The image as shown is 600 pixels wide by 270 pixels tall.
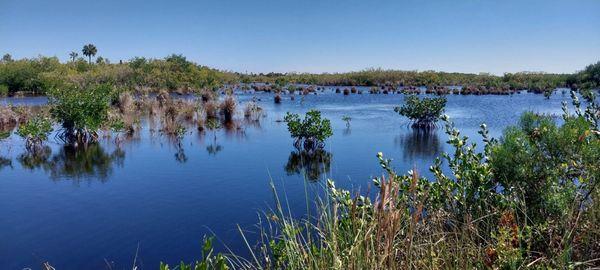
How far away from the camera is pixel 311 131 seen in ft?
55.1

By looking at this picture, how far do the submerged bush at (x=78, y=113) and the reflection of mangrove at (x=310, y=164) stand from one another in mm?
8294

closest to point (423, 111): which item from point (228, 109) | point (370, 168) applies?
point (370, 168)

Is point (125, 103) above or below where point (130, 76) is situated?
below

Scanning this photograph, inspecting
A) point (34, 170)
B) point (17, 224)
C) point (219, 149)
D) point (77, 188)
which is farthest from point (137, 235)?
point (219, 149)

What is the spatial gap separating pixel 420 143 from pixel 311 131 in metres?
4.37

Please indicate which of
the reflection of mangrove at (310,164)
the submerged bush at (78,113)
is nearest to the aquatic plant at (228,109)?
the submerged bush at (78,113)

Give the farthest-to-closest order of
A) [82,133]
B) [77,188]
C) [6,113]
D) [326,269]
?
[6,113] → [82,133] → [77,188] → [326,269]

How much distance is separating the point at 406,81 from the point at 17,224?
243 ft

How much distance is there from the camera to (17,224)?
931cm

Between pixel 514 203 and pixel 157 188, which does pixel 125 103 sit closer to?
pixel 157 188

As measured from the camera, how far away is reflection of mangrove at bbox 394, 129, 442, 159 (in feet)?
50.6

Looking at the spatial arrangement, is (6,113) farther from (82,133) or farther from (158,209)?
(158,209)

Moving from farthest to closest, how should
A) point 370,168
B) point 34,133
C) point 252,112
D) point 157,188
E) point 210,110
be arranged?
point 252,112 → point 210,110 → point 34,133 → point 370,168 → point 157,188

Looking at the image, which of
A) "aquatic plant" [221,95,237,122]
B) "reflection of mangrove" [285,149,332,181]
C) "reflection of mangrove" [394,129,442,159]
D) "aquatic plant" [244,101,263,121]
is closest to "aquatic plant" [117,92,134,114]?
"aquatic plant" [221,95,237,122]
